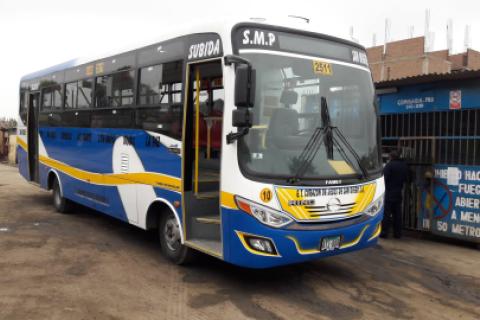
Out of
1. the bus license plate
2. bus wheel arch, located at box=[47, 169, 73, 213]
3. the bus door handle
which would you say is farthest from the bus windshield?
bus wheel arch, located at box=[47, 169, 73, 213]

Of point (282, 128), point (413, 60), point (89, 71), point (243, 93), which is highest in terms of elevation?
point (413, 60)

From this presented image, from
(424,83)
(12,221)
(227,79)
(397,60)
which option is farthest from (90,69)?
(397,60)

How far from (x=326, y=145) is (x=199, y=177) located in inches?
73.8

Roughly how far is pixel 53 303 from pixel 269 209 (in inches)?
99.0

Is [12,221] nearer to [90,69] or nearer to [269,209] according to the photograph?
[90,69]

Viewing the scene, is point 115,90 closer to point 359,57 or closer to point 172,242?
point 172,242

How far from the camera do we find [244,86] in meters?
4.71

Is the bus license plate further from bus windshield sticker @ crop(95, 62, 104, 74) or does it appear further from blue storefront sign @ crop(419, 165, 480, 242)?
bus windshield sticker @ crop(95, 62, 104, 74)

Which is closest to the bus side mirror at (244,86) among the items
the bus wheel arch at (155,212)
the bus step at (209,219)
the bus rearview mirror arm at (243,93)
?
the bus rearview mirror arm at (243,93)

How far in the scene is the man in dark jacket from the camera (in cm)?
846

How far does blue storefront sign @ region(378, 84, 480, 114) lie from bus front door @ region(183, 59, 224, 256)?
442cm

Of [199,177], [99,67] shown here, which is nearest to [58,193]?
[99,67]

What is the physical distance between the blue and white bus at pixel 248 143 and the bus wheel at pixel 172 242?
24mm

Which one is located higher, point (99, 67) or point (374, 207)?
point (99, 67)
